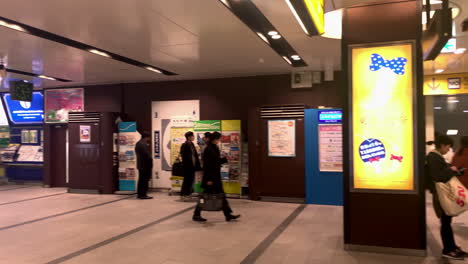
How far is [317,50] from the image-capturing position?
21.5 feet

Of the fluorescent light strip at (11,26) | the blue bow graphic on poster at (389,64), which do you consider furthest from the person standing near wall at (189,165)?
the blue bow graphic on poster at (389,64)

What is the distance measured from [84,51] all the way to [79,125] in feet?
11.3

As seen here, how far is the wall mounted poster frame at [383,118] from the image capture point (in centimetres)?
417

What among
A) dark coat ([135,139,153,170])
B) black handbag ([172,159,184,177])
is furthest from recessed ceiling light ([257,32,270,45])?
dark coat ([135,139,153,170])

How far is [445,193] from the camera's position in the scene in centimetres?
409

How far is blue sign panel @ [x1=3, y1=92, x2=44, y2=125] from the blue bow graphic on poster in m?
9.83

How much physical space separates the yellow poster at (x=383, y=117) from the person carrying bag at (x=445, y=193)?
27cm

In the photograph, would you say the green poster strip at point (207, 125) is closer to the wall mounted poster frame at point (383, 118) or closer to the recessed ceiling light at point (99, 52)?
the recessed ceiling light at point (99, 52)

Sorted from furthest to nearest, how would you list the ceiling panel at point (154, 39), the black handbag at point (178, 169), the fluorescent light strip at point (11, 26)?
the black handbag at point (178, 169)
the fluorescent light strip at point (11, 26)
the ceiling panel at point (154, 39)

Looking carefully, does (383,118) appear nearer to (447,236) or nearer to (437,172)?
Answer: (437,172)

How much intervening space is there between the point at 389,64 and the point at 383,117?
625 millimetres

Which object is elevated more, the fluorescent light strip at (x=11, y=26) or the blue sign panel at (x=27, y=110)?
the fluorescent light strip at (x=11, y=26)

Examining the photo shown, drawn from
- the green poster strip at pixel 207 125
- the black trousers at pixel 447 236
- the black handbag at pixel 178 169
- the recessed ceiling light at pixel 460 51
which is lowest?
the black trousers at pixel 447 236

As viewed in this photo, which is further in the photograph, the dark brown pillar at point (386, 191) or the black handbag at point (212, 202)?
the black handbag at point (212, 202)
